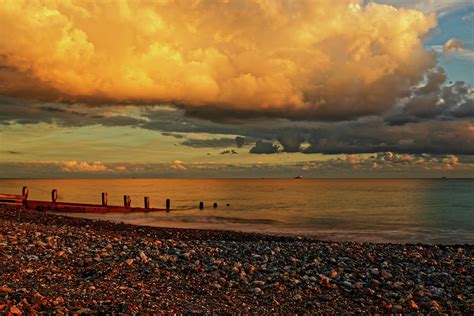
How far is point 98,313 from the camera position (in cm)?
965

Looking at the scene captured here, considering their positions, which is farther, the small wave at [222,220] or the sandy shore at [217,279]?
the small wave at [222,220]

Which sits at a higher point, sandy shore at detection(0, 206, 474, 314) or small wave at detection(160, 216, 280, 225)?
sandy shore at detection(0, 206, 474, 314)

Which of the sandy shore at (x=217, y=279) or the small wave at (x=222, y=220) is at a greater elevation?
the sandy shore at (x=217, y=279)

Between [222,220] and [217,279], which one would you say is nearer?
[217,279]

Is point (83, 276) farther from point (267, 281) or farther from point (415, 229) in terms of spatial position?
point (415, 229)

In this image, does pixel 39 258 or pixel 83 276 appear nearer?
pixel 83 276

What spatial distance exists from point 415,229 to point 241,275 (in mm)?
38889

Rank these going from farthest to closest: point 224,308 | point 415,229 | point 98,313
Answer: point 415,229 → point 224,308 → point 98,313

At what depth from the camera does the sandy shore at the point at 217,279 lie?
10.7 m

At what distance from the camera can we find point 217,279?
12969 mm

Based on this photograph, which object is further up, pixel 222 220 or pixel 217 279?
pixel 217 279

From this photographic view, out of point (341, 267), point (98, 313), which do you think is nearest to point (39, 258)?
point (98, 313)

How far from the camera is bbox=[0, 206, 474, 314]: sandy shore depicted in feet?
35.2

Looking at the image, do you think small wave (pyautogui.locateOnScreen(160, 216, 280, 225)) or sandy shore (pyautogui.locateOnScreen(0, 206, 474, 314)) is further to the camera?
small wave (pyautogui.locateOnScreen(160, 216, 280, 225))
